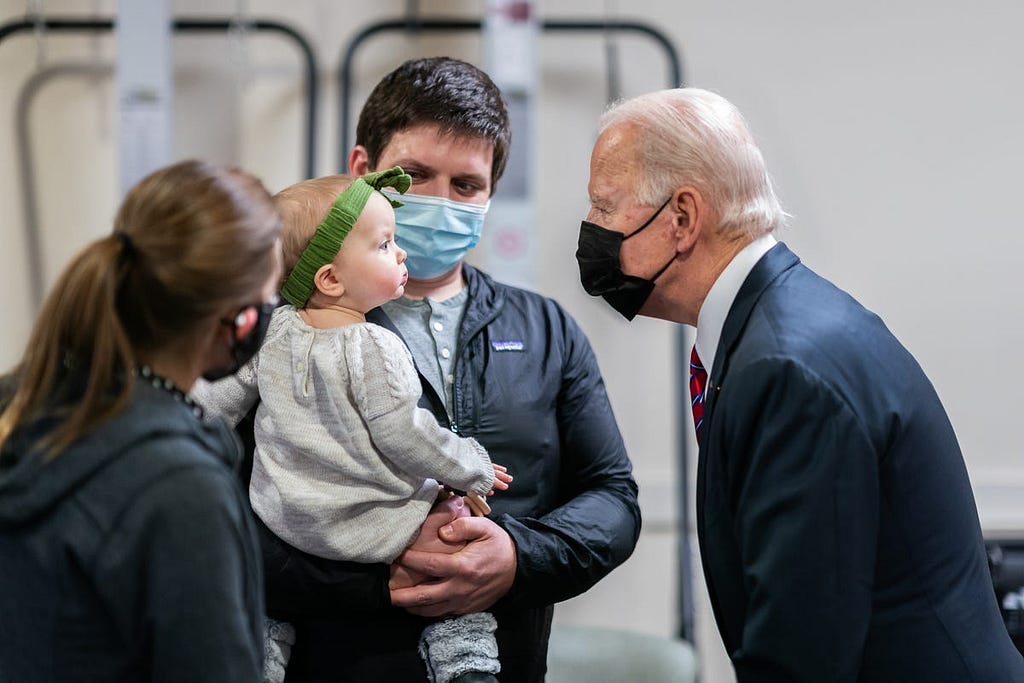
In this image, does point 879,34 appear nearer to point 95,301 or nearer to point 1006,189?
point 1006,189

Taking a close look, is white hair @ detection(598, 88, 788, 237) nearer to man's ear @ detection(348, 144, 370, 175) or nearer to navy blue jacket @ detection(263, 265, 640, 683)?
navy blue jacket @ detection(263, 265, 640, 683)

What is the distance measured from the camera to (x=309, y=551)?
1.50 metres

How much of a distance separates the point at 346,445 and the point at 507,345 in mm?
323

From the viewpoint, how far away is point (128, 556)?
1028 mm

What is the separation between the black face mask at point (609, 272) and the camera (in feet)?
5.30

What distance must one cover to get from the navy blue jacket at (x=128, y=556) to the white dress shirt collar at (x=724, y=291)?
0.71m

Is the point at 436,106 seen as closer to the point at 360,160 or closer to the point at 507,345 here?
the point at 360,160

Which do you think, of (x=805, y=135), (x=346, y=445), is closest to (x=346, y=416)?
(x=346, y=445)

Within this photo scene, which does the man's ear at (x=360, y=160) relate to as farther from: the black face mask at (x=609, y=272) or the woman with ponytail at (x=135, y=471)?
the woman with ponytail at (x=135, y=471)

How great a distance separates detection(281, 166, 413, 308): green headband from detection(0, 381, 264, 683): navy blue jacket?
0.44 m

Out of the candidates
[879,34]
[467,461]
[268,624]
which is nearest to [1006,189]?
[879,34]

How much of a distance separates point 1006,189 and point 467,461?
2447 mm

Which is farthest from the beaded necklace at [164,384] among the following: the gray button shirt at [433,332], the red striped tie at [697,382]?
the red striped tie at [697,382]

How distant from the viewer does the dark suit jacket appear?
127cm
